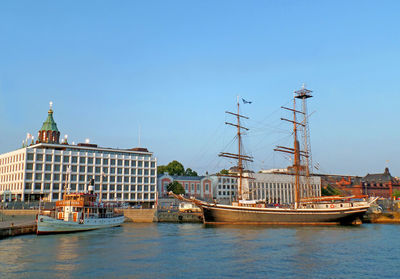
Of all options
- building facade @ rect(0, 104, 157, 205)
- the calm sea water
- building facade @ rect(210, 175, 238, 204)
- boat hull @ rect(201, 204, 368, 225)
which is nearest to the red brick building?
building facade @ rect(210, 175, 238, 204)

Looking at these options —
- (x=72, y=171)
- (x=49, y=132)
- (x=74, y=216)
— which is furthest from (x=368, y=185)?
(x=74, y=216)

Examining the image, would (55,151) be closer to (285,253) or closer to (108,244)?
(108,244)

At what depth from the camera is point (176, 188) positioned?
137000mm

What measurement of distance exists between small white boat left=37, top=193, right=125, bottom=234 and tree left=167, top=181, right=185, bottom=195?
66288 mm

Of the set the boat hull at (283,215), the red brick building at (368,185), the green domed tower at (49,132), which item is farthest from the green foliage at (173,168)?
the boat hull at (283,215)

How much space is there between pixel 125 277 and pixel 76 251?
14233mm

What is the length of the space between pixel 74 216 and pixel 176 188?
76.5m

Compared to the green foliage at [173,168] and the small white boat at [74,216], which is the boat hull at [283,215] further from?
the green foliage at [173,168]

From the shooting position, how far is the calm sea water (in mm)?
30828

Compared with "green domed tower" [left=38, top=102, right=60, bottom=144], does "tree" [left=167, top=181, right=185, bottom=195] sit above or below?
below

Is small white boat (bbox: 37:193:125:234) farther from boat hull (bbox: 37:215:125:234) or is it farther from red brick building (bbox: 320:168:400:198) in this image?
red brick building (bbox: 320:168:400:198)

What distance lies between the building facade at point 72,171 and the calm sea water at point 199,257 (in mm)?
59790

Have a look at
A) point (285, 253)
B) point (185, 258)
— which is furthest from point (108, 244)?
point (285, 253)

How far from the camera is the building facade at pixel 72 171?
109812 mm
